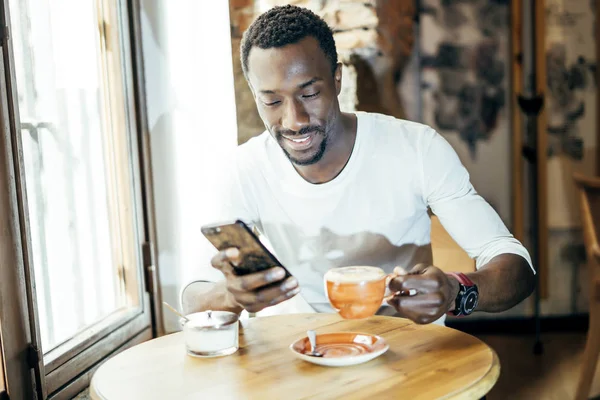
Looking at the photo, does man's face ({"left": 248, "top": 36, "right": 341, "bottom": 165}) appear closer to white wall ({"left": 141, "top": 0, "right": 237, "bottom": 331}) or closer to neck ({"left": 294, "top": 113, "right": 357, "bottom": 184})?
neck ({"left": 294, "top": 113, "right": 357, "bottom": 184})

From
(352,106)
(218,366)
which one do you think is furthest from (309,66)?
(352,106)

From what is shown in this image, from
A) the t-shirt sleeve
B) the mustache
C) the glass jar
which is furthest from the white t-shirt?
the glass jar

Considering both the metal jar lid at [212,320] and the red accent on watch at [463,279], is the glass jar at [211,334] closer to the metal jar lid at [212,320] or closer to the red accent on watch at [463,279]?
the metal jar lid at [212,320]

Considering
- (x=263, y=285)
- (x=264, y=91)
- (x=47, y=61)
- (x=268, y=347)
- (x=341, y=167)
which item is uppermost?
(x=47, y=61)

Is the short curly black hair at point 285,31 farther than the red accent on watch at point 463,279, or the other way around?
the short curly black hair at point 285,31

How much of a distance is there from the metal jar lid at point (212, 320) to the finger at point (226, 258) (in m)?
0.08

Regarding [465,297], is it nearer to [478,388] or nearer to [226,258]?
[478,388]

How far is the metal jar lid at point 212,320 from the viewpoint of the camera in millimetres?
1182

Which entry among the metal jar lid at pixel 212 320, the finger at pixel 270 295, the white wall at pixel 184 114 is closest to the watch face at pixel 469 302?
the finger at pixel 270 295

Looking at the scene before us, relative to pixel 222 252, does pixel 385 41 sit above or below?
above

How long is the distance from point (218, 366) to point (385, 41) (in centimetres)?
204

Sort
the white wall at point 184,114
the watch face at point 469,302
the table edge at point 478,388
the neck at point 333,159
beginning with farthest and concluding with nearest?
1. the white wall at point 184,114
2. the neck at point 333,159
3. the watch face at point 469,302
4. the table edge at point 478,388

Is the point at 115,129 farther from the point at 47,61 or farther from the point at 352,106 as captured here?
the point at 352,106

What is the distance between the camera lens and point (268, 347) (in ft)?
4.07
